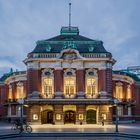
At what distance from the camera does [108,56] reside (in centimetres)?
5919

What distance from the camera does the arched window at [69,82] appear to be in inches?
2343

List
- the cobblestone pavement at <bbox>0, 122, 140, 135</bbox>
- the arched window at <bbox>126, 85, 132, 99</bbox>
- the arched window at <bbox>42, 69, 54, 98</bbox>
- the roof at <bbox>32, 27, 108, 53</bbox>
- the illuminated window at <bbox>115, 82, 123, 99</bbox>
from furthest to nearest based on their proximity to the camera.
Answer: the arched window at <bbox>126, 85, 132, 99</bbox> → the illuminated window at <bbox>115, 82, 123, 99</bbox> → the roof at <bbox>32, 27, 108, 53</bbox> → the arched window at <bbox>42, 69, 54, 98</bbox> → the cobblestone pavement at <bbox>0, 122, 140, 135</bbox>

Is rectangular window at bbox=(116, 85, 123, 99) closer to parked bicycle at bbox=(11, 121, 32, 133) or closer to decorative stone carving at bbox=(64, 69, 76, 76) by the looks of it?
decorative stone carving at bbox=(64, 69, 76, 76)

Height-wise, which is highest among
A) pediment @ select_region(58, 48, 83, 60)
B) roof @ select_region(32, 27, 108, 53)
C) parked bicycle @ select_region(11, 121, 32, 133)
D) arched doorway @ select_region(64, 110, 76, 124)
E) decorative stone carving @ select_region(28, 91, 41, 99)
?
roof @ select_region(32, 27, 108, 53)

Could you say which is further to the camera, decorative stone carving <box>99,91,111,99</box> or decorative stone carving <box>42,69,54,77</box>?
decorative stone carving <box>42,69,54,77</box>

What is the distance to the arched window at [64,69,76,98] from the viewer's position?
195 ft

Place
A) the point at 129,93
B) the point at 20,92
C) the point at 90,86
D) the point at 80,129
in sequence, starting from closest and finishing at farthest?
the point at 80,129
the point at 90,86
the point at 20,92
the point at 129,93

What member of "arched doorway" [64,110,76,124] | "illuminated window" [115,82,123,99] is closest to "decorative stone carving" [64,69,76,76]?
"arched doorway" [64,110,76,124]

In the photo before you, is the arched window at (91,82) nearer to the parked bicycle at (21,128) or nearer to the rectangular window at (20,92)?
the rectangular window at (20,92)

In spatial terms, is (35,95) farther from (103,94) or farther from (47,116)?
(103,94)

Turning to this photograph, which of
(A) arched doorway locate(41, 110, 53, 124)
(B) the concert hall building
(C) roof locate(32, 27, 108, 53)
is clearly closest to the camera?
(B) the concert hall building

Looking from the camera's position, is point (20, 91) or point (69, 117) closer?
point (69, 117)

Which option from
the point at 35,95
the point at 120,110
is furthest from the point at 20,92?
the point at 120,110

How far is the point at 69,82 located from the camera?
5981 centimetres
